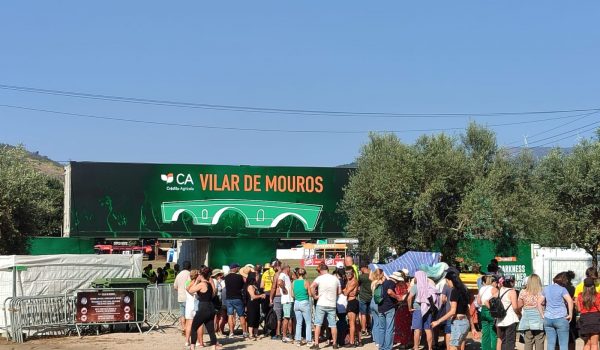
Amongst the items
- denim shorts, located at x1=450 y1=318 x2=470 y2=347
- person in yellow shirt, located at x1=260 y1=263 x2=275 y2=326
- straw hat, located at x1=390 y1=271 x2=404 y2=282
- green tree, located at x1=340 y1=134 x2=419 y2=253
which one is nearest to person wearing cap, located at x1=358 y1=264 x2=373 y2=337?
straw hat, located at x1=390 y1=271 x2=404 y2=282

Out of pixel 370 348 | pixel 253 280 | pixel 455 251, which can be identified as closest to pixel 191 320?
pixel 253 280

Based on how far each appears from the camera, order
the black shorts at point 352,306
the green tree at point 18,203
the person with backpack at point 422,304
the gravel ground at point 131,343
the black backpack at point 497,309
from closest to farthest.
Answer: the black backpack at point 497,309 → the person with backpack at point 422,304 → the black shorts at point 352,306 → the gravel ground at point 131,343 → the green tree at point 18,203

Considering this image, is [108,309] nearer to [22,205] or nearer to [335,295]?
[335,295]

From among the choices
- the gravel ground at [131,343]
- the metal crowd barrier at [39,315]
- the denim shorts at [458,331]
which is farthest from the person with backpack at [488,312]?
the metal crowd barrier at [39,315]

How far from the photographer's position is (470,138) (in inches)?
1208

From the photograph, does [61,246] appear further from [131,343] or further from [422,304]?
[422,304]

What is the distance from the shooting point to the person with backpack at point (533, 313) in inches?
459

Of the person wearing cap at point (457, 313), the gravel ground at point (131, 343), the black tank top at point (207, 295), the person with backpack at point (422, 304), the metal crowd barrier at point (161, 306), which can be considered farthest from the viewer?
the metal crowd barrier at point (161, 306)

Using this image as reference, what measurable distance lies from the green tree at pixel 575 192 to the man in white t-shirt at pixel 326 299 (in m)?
12.4

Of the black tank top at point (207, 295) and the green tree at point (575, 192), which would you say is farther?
the green tree at point (575, 192)

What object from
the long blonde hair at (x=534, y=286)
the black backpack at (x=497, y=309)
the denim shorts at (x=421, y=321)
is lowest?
the denim shorts at (x=421, y=321)

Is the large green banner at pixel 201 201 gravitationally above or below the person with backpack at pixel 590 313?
above

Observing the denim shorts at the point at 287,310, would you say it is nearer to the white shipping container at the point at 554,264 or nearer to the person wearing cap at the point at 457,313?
the person wearing cap at the point at 457,313

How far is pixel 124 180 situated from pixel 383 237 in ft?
41.0
